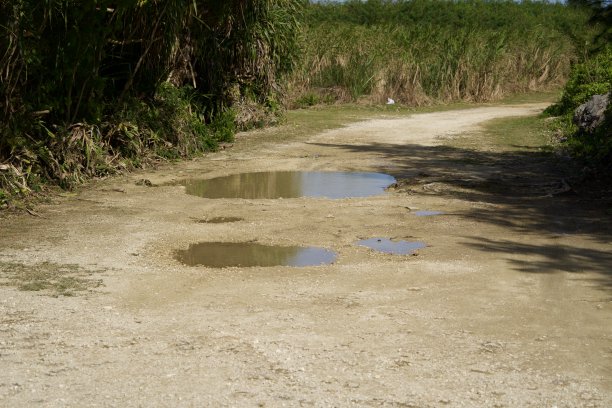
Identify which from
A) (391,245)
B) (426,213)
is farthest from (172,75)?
(391,245)

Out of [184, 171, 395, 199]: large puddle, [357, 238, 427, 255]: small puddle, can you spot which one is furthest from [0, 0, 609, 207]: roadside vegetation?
[357, 238, 427, 255]: small puddle

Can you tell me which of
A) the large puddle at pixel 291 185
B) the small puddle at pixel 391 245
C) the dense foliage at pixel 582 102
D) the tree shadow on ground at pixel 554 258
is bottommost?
the large puddle at pixel 291 185

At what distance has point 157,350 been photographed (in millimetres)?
5762

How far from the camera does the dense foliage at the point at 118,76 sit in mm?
11281

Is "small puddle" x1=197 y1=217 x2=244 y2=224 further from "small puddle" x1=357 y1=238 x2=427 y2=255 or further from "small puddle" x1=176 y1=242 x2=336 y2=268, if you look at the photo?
"small puddle" x1=357 y1=238 x2=427 y2=255

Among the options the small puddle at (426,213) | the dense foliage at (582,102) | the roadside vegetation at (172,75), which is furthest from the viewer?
the dense foliage at (582,102)

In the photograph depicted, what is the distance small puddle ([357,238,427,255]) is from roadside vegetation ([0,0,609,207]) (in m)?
4.12

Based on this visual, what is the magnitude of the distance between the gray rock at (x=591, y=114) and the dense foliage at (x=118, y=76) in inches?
229

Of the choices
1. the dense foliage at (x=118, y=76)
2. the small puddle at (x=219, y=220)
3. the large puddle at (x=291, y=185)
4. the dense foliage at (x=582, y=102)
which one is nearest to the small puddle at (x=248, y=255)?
the small puddle at (x=219, y=220)

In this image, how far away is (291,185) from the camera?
41.9ft

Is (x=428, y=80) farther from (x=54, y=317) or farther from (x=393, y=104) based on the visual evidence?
(x=54, y=317)

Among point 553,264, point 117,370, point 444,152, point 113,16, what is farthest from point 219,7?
point 117,370

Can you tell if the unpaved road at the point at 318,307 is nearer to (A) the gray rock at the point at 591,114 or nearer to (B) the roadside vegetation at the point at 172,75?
(B) the roadside vegetation at the point at 172,75

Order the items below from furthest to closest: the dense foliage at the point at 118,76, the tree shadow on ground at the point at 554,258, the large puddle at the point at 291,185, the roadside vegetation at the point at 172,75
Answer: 1. the large puddle at the point at 291,185
2. the roadside vegetation at the point at 172,75
3. the dense foliage at the point at 118,76
4. the tree shadow on ground at the point at 554,258
